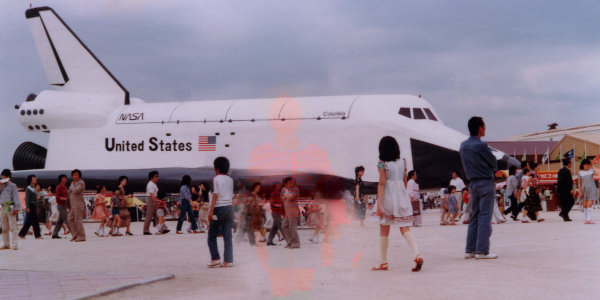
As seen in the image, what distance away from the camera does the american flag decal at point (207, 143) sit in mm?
21984

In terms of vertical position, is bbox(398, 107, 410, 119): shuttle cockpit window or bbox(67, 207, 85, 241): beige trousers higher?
bbox(398, 107, 410, 119): shuttle cockpit window

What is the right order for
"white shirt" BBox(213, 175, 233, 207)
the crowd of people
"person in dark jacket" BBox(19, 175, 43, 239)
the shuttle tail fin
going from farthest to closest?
1. the shuttle tail fin
2. "person in dark jacket" BBox(19, 175, 43, 239)
3. "white shirt" BBox(213, 175, 233, 207)
4. the crowd of people

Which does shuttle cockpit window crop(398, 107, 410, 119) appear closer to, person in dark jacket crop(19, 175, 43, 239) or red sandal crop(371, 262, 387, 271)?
person in dark jacket crop(19, 175, 43, 239)

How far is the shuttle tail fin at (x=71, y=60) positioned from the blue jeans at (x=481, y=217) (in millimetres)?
20588

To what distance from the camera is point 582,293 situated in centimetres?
474

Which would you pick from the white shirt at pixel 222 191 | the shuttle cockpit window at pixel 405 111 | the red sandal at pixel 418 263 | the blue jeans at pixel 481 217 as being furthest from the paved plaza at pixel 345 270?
the shuttle cockpit window at pixel 405 111

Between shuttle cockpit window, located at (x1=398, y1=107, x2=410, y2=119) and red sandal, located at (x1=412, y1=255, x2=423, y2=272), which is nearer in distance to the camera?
red sandal, located at (x1=412, y1=255, x2=423, y2=272)

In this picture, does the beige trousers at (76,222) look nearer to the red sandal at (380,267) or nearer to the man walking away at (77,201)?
the man walking away at (77,201)

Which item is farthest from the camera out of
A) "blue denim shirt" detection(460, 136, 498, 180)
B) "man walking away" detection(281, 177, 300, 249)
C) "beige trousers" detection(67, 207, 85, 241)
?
"beige trousers" detection(67, 207, 85, 241)

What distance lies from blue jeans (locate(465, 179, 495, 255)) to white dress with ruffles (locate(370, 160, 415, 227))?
1.17 metres

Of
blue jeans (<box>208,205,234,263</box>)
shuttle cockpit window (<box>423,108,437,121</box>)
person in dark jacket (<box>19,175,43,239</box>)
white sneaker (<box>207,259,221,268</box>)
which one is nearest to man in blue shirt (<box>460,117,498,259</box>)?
blue jeans (<box>208,205,234,263</box>)

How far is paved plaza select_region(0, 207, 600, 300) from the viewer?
5.17 metres

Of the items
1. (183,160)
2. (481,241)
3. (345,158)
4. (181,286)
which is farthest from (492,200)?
(183,160)

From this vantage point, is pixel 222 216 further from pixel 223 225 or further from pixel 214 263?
pixel 214 263
